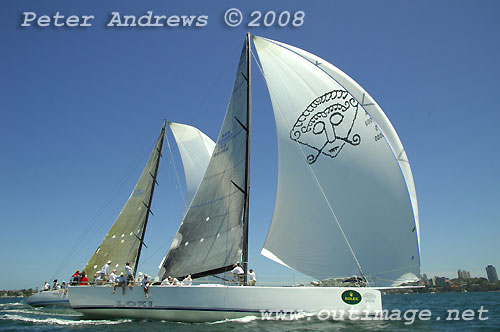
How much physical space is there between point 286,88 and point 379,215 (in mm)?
6553

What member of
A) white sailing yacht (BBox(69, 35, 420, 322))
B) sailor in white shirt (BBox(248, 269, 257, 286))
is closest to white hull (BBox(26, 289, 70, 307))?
white sailing yacht (BBox(69, 35, 420, 322))

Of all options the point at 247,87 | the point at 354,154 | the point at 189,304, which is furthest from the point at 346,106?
the point at 189,304

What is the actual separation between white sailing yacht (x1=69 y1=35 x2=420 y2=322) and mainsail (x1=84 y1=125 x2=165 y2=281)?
21.8 ft

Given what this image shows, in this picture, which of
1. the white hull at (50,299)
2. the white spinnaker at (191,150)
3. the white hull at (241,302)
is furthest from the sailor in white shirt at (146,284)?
the white hull at (50,299)

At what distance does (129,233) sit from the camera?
21.7 meters

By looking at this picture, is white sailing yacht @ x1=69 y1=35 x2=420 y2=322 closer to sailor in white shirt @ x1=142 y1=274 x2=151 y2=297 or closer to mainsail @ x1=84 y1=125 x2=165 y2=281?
sailor in white shirt @ x1=142 y1=274 x2=151 y2=297

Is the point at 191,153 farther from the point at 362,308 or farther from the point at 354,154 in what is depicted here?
the point at 362,308

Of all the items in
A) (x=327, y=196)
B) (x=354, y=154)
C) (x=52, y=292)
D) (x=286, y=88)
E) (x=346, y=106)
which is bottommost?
(x=52, y=292)

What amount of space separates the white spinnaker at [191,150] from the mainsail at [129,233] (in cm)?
306

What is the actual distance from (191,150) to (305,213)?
47.6 ft

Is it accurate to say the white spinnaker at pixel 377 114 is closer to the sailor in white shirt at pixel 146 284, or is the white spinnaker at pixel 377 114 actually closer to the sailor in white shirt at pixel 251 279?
the sailor in white shirt at pixel 251 279

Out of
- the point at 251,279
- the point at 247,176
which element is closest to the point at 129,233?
the point at 247,176

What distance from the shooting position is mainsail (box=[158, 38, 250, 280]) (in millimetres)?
13961

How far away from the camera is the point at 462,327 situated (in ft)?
36.7
